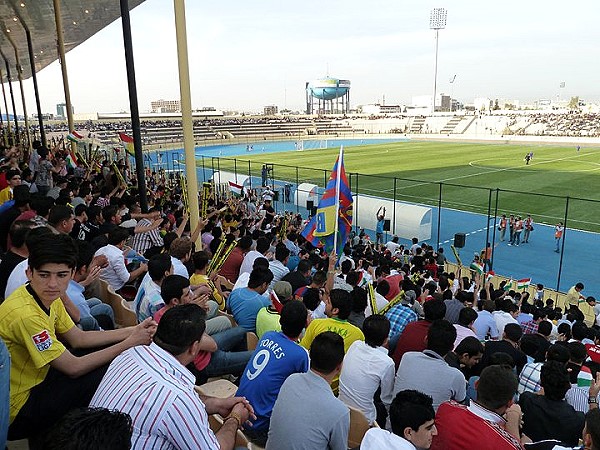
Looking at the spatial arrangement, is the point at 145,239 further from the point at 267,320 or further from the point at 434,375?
the point at 434,375

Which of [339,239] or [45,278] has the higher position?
[45,278]

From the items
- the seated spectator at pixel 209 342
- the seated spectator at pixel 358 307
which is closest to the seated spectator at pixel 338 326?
the seated spectator at pixel 209 342

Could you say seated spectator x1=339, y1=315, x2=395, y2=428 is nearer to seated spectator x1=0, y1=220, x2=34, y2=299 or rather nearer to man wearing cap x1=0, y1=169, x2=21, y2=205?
seated spectator x1=0, y1=220, x2=34, y2=299

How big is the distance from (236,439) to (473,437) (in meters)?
1.39

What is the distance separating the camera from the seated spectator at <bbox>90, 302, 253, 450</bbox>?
6.40 ft

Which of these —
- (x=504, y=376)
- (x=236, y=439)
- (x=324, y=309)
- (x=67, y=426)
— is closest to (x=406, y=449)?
(x=236, y=439)

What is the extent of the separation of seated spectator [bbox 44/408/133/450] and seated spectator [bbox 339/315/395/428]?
2572mm

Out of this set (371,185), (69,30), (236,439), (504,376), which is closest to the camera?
(236,439)

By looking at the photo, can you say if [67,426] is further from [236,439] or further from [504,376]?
[504,376]

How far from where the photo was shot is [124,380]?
2.09 metres

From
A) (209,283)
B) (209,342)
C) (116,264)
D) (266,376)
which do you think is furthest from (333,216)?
(266,376)

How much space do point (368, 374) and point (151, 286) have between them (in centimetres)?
209

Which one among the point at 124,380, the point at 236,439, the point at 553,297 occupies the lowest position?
the point at 553,297

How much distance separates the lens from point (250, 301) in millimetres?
4727
